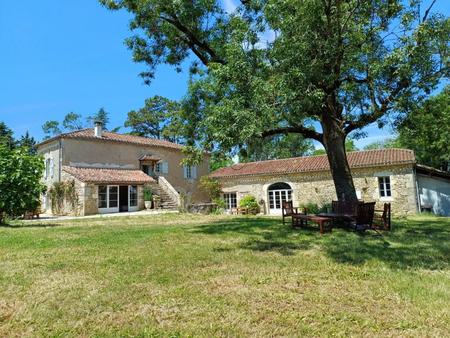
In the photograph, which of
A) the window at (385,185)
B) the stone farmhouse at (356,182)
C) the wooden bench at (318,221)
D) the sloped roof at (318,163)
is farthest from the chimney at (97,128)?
the window at (385,185)

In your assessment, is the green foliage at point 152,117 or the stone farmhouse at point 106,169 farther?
the green foliage at point 152,117

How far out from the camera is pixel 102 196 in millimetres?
20953

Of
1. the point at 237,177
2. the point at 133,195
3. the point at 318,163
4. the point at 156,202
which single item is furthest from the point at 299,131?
the point at 133,195

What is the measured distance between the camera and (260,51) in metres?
9.10

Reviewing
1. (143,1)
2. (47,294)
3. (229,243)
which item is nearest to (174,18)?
(143,1)

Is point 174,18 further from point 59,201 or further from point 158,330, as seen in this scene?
point 59,201

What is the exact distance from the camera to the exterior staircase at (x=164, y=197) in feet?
76.5

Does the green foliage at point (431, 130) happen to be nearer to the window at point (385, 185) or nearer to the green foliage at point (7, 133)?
the window at point (385, 185)

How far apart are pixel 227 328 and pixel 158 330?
69cm

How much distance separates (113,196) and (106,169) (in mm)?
2625

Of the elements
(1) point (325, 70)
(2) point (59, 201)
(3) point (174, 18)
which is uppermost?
(3) point (174, 18)

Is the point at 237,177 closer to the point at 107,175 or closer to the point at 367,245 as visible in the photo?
the point at 107,175

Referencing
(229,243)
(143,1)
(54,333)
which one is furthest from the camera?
(143,1)

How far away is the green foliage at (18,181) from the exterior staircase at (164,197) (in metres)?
11.0
